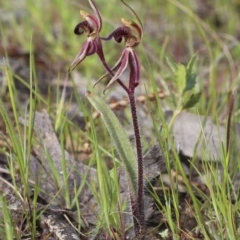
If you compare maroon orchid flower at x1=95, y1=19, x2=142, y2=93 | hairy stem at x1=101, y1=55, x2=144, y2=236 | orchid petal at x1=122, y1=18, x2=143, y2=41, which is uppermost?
orchid petal at x1=122, y1=18, x2=143, y2=41

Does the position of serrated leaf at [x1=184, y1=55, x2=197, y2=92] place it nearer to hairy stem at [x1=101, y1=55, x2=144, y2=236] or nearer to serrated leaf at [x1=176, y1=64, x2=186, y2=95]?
serrated leaf at [x1=176, y1=64, x2=186, y2=95]

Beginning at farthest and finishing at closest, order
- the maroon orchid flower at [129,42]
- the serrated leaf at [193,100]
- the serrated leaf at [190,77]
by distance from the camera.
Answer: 1. the serrated leaf at [190,77]
2. the serrated leaf at [193,100]
3. the maroon orchid flower at [129,42]

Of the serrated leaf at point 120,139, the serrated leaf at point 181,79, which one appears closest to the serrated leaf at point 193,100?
the serrated leaf at point 181,79

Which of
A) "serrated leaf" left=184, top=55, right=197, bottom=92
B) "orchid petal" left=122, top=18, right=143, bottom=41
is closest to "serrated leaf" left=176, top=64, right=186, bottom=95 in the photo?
"serrated leaf" left=184, top=55, right=197, bottom=92

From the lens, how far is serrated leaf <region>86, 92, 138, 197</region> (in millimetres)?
1972

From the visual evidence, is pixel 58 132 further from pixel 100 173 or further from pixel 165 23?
pixel 165 23

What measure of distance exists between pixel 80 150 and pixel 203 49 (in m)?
2.24

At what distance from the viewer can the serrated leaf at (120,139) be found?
1972 mm

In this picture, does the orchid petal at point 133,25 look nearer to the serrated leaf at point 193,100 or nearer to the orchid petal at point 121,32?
the orchid petal at point 121,32

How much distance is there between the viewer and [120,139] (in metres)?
2.00

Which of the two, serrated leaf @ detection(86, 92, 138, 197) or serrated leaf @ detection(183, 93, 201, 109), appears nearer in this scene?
serrated leaf @ detection(86, 92, 138, 197)

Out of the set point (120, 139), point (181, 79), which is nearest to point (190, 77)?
point (181, 79)

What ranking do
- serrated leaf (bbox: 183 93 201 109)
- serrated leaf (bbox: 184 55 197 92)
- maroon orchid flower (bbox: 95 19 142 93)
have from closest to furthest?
maroon orchid flower (bbox: 95 19 142 93)
serrated leaf (bbox: 183 93 201 109)
serrated leaf (bbox: 184 55 197 92)

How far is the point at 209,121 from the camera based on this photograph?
2926 mm
